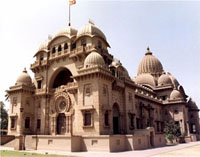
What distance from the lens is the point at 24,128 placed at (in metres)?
37.8

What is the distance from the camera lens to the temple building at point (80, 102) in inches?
1120

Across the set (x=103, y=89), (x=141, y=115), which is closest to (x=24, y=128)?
(x=103, y=89)

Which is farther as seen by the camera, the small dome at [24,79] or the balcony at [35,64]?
the balcony at [35,64]

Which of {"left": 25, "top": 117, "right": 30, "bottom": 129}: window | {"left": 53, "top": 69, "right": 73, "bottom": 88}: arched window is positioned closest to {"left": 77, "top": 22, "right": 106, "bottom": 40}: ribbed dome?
{"left": 53, "top": 69, "right": 73, "bottom": 88}: arched window

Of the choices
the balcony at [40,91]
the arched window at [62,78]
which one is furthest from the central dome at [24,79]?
the arched window at [62,78]

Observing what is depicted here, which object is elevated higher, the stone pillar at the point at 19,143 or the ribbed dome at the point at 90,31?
the ribbed dome at the point at 90,31

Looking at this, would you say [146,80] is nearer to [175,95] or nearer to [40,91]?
[175,95]

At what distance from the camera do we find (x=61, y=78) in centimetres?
4275

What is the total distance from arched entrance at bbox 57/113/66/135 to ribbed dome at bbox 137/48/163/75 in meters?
Answer: 38.6

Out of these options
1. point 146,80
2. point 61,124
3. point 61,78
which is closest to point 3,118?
point 61,78

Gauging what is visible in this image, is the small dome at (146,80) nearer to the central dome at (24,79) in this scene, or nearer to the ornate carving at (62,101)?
the ornate carving at (62,101)

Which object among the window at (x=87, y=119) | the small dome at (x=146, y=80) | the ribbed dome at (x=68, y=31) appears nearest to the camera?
the window at (x=87, y=119)

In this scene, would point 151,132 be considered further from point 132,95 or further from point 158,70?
point 158,70

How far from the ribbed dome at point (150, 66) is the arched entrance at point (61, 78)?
3266cm
